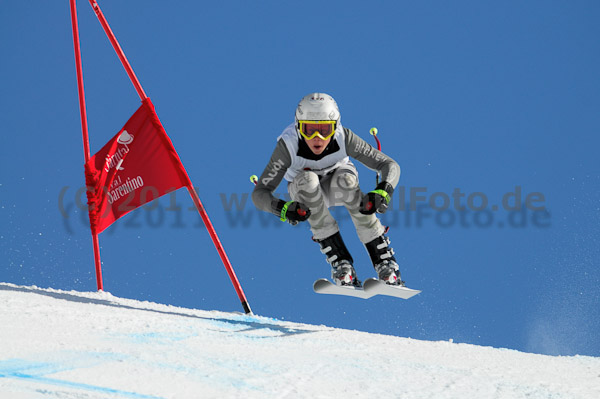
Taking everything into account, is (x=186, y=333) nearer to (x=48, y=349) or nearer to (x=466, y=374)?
(x=48, y=349)

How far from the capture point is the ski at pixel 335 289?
6.25 m

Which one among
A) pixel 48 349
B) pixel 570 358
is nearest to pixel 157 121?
pixel 48 349

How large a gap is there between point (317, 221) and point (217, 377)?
2.11 meters

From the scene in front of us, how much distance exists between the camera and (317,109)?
6.02 m

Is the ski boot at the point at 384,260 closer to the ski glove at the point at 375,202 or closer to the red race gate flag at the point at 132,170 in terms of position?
the ski glove at the point at 375,202

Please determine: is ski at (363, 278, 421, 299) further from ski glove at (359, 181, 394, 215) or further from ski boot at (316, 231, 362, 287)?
ski glove at (359, 181, 394, 215)

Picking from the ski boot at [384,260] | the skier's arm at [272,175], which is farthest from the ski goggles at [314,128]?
the ski boot at [384,260]

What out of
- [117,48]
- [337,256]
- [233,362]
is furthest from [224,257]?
[233,362]

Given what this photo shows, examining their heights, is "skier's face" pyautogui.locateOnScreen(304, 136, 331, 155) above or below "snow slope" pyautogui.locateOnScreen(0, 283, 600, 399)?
above

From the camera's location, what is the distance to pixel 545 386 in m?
5.30

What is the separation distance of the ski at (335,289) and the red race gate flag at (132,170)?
2.92 meters

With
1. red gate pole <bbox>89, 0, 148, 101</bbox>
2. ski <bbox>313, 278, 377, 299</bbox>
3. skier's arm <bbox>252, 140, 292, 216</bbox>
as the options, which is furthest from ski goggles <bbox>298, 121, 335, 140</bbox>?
red gate pole <bbox>89, 0, 148, 101</bbox>

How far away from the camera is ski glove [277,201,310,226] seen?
593 centimetres

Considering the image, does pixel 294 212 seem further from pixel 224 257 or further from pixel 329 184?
pixel 224 257
